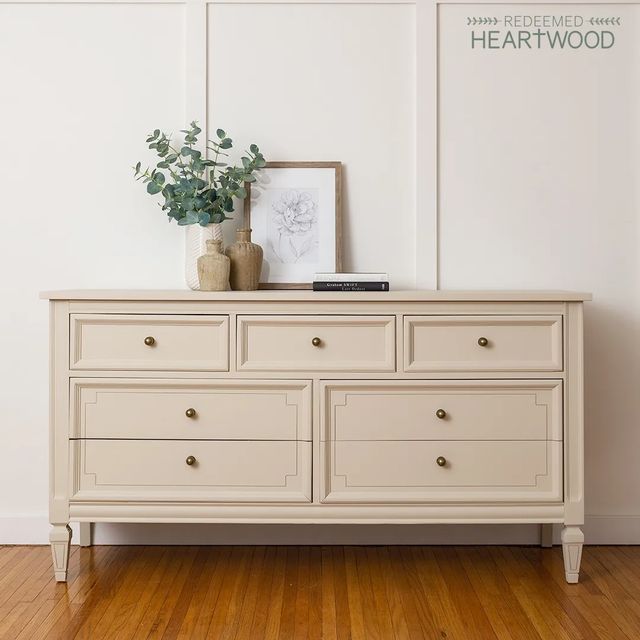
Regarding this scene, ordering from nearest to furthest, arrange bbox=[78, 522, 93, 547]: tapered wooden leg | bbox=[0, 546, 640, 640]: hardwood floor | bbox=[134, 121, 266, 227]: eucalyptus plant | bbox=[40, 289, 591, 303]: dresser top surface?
bbox=[0, 546, 640, 640]: hardwood floor → bbox=[40, 289, 591, 303]: dresser top surface → bbox=[134, 121, 266, 227]: eucalyptus plant → bbox=[78, 522, 93, 547]: tapered wooden leg

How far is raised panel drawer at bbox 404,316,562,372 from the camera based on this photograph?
232 cm

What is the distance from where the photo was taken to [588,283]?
2.78m

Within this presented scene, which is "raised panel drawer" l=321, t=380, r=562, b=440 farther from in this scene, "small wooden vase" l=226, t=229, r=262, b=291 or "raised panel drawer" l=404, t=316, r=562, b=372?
"small wooden vase" l=226, t=229, r=262, b=291

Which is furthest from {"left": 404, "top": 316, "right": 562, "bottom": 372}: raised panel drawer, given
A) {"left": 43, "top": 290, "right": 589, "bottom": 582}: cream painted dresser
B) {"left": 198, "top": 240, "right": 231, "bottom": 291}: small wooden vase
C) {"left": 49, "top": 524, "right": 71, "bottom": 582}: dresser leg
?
{"left": 49, "top": 524, "right": 71, "bottom": 582}: dresser leg

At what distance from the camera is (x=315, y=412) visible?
232cm

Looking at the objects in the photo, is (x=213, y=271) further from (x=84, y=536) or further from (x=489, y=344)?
(x=84, y=536)

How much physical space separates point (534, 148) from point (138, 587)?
206 centimetres

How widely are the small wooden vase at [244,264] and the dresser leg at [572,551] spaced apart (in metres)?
1.32

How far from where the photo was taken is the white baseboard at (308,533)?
2.76 m

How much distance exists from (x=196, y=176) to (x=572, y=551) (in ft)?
5.93

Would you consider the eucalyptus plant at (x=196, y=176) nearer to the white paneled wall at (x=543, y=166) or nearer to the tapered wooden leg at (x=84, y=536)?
the white paneled wall at (x=543, y=166)

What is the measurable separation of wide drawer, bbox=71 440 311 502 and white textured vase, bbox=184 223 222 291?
63cm

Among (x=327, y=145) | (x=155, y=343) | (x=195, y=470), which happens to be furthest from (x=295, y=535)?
(x=327, y=145)

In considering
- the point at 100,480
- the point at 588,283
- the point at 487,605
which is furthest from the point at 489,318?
the point at 100,480
